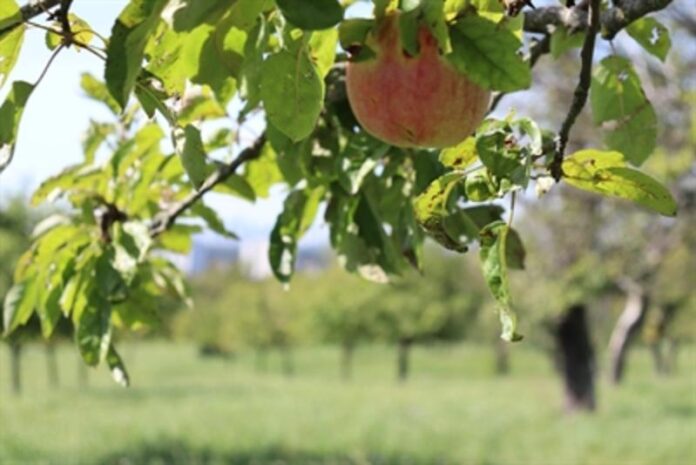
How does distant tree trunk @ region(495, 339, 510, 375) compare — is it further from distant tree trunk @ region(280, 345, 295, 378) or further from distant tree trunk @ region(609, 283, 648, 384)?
distant tree trunk @ region(609, 283, 648, 384)

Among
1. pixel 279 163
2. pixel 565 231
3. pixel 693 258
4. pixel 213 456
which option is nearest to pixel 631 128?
pixel 279 163

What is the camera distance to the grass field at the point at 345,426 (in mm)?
7238

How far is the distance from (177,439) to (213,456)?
30.3 inches

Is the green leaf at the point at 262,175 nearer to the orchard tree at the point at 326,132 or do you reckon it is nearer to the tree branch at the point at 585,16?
the orchard tree at the point at 326,132

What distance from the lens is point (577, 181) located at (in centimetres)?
67

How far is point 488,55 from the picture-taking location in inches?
23.1

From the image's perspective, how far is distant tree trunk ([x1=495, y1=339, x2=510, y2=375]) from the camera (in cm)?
2420

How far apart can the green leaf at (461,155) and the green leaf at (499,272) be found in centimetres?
7

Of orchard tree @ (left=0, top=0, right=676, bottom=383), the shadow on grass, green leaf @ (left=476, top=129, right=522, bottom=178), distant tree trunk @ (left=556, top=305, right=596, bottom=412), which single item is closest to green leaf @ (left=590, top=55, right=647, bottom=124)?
orchard tree @ (left=0, top=0, right=676, bottom=383)

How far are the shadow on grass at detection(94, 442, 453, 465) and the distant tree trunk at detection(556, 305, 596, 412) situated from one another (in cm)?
475

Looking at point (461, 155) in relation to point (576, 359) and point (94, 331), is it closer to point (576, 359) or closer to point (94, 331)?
point (94, 331)

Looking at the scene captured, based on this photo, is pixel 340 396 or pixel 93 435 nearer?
pixel 93 435

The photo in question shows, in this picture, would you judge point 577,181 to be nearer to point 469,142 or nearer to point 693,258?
point 469,142

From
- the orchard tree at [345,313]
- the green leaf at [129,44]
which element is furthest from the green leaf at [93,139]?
the orchard tree at [345,313]
